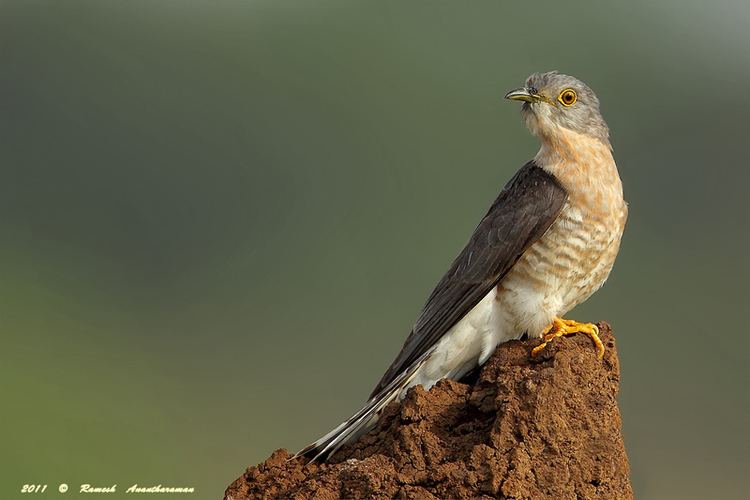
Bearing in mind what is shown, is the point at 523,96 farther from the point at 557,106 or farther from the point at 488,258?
the point at 488,258

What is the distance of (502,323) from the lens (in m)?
7.34

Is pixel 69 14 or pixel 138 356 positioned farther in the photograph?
pixel 69 14

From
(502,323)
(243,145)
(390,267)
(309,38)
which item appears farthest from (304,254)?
(502,323)

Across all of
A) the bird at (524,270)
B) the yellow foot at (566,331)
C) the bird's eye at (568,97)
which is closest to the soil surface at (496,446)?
the yellow foot at (566,331)

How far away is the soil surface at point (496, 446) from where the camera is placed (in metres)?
6.02

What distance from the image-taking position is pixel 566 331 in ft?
22.9

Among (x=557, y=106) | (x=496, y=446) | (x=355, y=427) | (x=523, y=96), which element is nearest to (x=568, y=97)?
(x=557, y=106)

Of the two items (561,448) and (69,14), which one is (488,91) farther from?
(561,448)

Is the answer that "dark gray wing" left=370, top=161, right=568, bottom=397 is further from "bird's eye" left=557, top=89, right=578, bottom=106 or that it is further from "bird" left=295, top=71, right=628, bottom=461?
"bird's eye" left=557, top=89, right=578, bottom=106

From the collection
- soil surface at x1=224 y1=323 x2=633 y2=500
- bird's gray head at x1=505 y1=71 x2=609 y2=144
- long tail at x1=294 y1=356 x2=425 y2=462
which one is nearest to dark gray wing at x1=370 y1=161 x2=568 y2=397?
long tail at x1=294 y1=356 x2=425 y2=462

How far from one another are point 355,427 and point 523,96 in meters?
2.34

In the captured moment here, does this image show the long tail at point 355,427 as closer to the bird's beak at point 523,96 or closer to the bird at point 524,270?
the bird at point 524,270

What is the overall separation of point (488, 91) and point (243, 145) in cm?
835

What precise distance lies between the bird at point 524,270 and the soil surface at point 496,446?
566 millimetres
